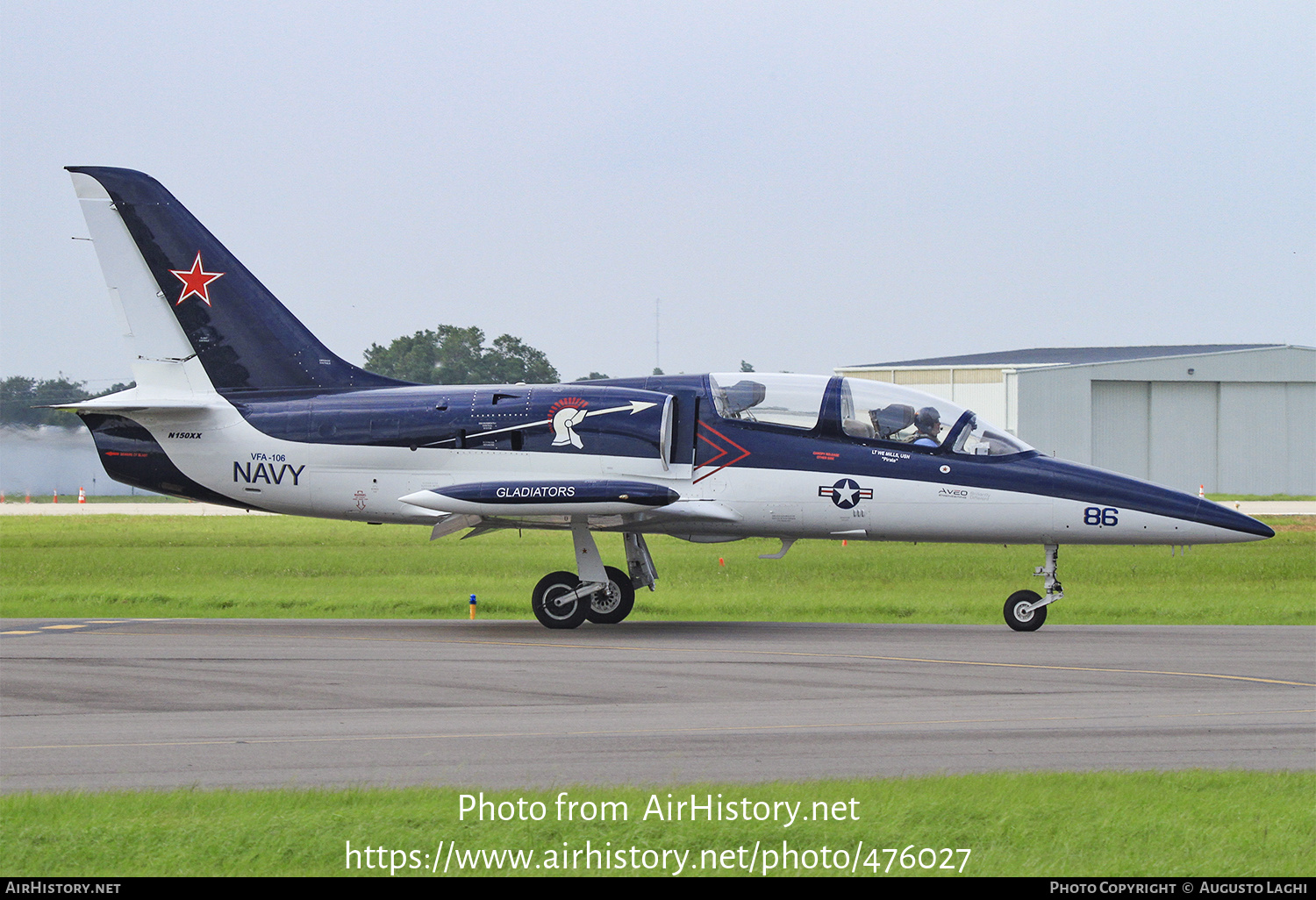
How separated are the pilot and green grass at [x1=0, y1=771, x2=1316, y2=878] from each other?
8.99 m

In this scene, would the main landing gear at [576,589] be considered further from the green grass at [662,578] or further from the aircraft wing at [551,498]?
the green grass at [662,578]

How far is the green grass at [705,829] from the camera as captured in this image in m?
6.57

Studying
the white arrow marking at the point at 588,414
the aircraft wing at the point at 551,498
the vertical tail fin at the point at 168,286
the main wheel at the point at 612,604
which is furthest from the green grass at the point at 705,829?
the vertical tail fin at the point at 168,286

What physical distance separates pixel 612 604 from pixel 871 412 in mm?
4376

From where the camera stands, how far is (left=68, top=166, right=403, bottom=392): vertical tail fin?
18703 mm

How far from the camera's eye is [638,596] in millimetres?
21938

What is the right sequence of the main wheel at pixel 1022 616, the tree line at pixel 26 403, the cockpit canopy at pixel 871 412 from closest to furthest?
1. the main wheel at pixel 1022 616
2. the cockpit canopy at pixel 871 412
3. the tree line at pixel 26 403

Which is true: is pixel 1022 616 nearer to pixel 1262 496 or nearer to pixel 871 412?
pixel 871 412

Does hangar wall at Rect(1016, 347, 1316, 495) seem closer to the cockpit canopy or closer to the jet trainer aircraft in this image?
the cockpit canopy

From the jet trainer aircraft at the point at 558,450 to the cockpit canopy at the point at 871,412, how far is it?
0.03 meters

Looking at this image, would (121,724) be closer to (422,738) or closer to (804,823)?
(422,738)

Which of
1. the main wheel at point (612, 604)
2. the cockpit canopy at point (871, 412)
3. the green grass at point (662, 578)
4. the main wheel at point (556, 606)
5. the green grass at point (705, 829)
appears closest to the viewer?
the green grass at point (705, 829)

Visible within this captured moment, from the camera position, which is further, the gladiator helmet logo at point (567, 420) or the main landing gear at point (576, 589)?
the gladiator helmet logo at point (567, 420)

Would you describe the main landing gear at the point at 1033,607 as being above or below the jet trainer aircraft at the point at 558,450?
below
